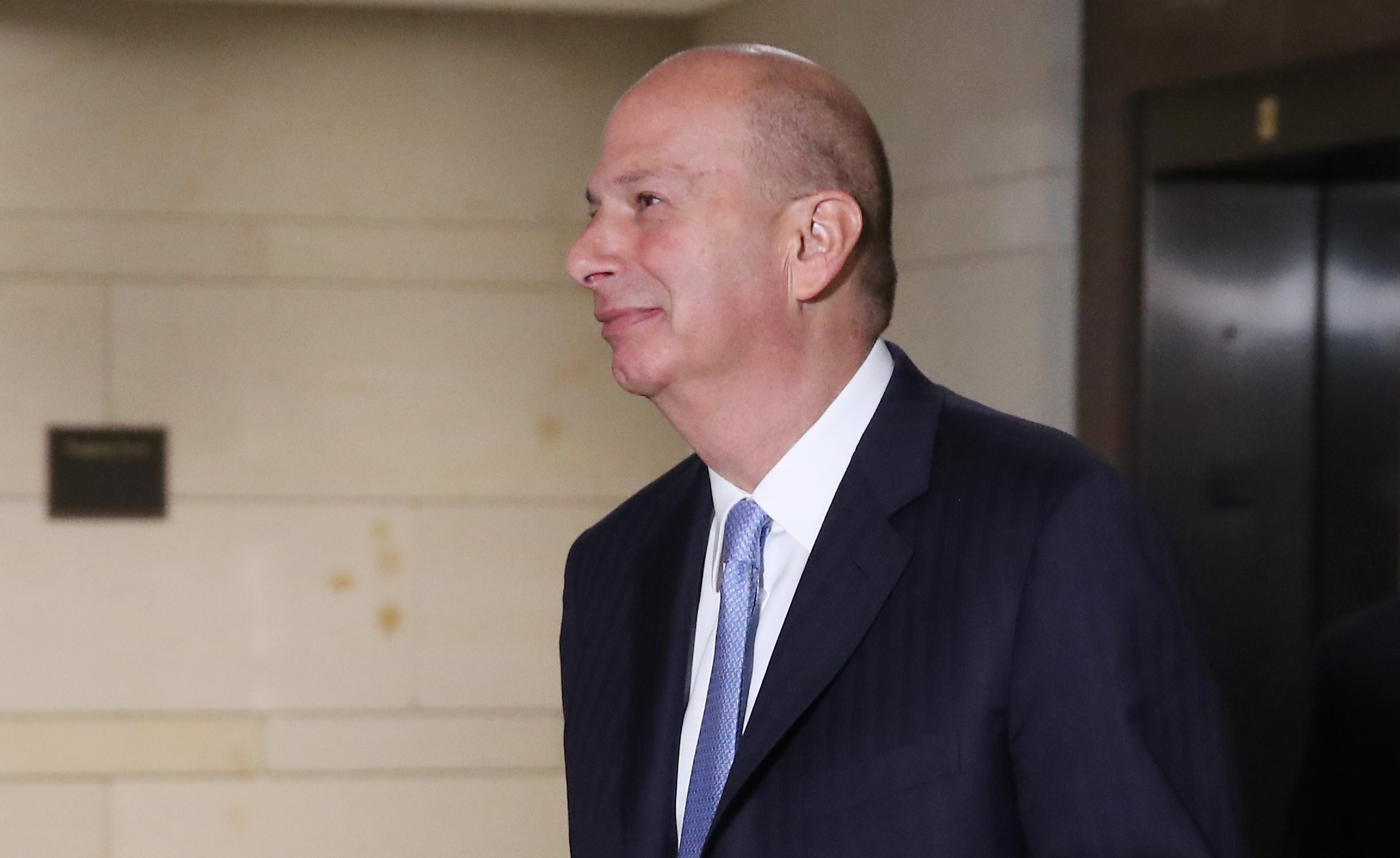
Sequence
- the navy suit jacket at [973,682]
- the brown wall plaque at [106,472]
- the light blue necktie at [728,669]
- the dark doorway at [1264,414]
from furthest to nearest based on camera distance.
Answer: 1. the brown wall plaque at [106,472]
2. the dark doorway at [1264,414]
3. the light blue necktie at [728,669]
4. the navy suit jacket at [973,682]

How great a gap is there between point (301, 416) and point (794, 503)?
4.15 meters

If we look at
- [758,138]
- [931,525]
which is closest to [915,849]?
[931,525]

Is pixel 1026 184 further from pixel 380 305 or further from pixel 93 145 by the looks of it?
pixel 93 145

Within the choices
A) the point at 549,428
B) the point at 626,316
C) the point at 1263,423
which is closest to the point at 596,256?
the point at 626,316

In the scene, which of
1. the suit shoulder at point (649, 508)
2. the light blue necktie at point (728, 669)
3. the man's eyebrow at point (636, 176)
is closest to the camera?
the light blue necktie at point (728, 669)

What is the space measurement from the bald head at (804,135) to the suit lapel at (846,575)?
0.18 m

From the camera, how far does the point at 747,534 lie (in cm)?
171

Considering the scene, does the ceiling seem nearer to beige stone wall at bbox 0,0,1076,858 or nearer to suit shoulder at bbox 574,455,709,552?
beige stone wall at bbox 0,0,1076,858

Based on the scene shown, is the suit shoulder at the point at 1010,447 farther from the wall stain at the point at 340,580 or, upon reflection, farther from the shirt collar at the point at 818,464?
the wall stain at the point at 340,580

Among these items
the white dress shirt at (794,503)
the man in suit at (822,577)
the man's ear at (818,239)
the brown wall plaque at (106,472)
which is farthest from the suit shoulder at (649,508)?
the brown wall plaque at (106,472)

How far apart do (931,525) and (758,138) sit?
1.50ft

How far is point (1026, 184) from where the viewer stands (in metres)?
3.97

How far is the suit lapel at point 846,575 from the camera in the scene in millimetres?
1502

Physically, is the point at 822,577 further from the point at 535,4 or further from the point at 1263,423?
the point at 535,4
